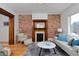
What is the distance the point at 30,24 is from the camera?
7.72m

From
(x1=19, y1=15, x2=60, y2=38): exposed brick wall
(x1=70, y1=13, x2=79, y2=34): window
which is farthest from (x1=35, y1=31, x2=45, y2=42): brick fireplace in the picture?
(x1=70, y1=13, x2=79, y2=34): window

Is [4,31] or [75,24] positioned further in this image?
[4,31]

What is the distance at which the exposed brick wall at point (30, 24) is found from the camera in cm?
769

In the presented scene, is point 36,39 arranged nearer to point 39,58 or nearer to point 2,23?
point 2,23

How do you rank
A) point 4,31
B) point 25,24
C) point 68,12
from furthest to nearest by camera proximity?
point 25,24, point 4,31, point 68,12

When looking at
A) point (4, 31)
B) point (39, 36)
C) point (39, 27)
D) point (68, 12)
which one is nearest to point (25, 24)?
point (39, 27)

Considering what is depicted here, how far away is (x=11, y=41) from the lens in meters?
6.48

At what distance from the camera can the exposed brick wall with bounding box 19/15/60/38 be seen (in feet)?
25.2

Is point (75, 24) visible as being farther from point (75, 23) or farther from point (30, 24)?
point (30, 24)

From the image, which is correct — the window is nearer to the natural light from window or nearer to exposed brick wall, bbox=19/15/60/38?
the natural light from window

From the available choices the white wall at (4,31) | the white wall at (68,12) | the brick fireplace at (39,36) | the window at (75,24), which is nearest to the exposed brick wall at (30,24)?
the brick fireplace at (39,36)

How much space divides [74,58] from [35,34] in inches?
268

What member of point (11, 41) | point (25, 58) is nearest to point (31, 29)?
point (11, 41)

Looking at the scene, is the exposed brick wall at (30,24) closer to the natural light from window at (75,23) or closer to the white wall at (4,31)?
the white wall at (4,31)
